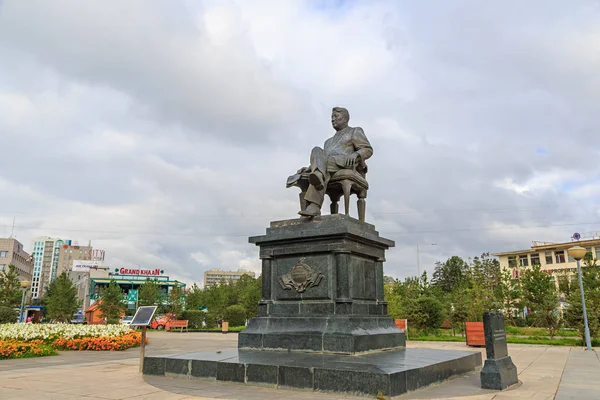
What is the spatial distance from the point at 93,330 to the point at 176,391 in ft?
42.8

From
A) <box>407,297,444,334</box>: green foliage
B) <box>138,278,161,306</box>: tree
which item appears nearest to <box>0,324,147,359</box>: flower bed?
<box>407,297,444,334</box>: green foliage

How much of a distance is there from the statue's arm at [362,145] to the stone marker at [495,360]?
4448 millimetres

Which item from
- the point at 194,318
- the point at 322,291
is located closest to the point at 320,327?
the point at 322,291

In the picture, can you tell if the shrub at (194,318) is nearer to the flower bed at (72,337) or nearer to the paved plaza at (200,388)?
the flower bed at (72,337)

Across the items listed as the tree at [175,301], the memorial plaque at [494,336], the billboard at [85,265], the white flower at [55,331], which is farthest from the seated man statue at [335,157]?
the billboard at [85,265]

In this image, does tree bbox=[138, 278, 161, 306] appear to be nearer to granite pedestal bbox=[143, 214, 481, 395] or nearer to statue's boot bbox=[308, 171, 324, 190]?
granite pedestal bbox=[143, 214, 481, 395]

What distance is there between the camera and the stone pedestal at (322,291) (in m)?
8.39

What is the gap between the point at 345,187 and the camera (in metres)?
9.87

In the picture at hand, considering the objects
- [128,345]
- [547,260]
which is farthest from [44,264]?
[128,345]

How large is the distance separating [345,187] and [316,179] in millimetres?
668

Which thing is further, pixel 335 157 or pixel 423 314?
pixel 423 314

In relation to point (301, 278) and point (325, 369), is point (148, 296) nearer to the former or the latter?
point (301, 278)

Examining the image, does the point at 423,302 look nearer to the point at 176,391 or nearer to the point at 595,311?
the point at 595,311

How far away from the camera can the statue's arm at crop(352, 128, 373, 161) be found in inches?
Result: 403
